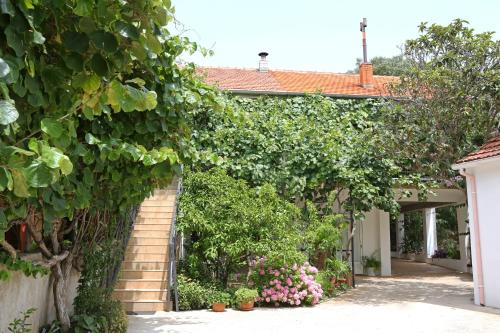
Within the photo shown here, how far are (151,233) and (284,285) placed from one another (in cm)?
324

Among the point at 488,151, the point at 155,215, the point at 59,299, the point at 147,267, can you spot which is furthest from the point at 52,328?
the point at 488,151

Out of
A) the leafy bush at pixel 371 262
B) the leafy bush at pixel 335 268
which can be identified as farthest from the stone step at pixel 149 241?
the leafy bush at pixel 371 262

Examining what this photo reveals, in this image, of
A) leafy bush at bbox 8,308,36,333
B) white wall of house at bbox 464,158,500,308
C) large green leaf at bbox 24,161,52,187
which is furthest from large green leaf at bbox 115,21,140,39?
white wall of house at bbox 464,158,500,308

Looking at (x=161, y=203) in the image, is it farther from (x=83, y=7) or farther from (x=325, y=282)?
(x=83, y=7)

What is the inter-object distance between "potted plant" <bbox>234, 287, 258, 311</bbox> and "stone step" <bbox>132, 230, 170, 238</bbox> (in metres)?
2.40

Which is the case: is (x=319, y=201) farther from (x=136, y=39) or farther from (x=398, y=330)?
(x=136, y=39)

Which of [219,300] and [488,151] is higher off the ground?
[488,151]

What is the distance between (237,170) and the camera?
1196 centimetres

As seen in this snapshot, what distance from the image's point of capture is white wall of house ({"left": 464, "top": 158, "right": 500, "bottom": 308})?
8.72 m

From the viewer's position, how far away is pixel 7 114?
5.74 ft

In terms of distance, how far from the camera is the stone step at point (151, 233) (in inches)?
413

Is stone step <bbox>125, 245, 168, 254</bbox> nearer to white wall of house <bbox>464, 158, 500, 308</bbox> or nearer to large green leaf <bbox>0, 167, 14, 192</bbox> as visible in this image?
white wall of house <bbox>464, 158, 500, 308</bbox>

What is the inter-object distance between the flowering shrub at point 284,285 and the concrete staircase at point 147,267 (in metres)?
1.90

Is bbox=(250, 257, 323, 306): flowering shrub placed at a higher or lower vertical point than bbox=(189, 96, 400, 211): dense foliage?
lower
